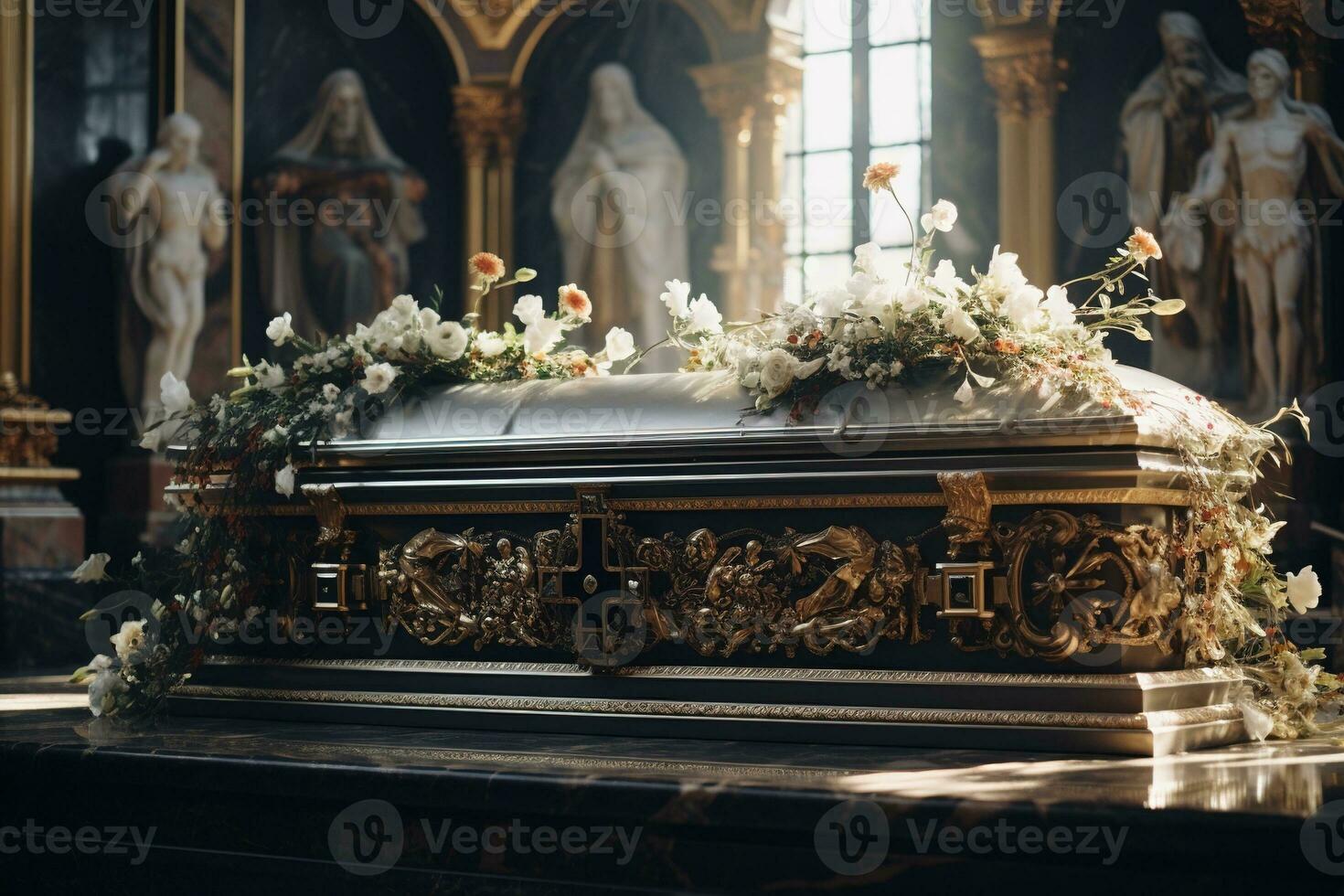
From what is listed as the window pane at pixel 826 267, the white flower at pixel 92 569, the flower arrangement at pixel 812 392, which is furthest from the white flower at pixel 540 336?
the window pane at pixel 826 267

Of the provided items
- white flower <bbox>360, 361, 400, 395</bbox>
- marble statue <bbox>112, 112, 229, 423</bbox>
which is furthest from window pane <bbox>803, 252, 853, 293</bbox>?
white flower <bbox>360, 361, 400, 395</bbox>

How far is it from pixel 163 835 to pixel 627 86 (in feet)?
22.8

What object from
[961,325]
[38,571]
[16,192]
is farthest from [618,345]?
[16,192]

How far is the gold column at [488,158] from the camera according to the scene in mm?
10367

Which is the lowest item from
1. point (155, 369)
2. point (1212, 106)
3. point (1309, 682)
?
point (1309, 682)

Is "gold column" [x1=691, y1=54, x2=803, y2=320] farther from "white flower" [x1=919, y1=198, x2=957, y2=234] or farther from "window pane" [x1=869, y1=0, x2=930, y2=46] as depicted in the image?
"white flower" [x1=919, y1=198, x2=957, y2=234]

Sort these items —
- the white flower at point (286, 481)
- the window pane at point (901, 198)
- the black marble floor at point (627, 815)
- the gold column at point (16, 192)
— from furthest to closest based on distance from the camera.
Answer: the window pane at point (901, 198) → the gold column at point (16, 192) → the white flower at point (286, 481) → the black marble floor at point (627, 815)

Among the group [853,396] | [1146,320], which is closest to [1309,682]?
[853,396]

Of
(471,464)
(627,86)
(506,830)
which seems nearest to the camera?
(506,830)

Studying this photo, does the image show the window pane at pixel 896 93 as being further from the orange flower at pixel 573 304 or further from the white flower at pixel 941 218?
the white flower at pixel 941 218

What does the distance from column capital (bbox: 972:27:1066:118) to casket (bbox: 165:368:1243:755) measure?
5.28m

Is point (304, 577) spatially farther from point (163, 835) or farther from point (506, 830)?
point (506, 830)

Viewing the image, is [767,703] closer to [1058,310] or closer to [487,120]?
[1058,310]

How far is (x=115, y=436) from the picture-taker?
323 inches
